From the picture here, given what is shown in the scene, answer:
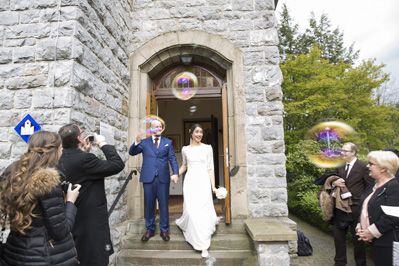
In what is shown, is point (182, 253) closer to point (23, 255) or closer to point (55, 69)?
point (23, 255)

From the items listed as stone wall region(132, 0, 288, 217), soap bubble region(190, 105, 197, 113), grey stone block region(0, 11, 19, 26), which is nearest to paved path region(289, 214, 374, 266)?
stone wall region(132, 0, 288, 217)

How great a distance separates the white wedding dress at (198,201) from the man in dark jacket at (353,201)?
2.01 meters

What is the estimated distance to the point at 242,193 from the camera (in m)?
4.78

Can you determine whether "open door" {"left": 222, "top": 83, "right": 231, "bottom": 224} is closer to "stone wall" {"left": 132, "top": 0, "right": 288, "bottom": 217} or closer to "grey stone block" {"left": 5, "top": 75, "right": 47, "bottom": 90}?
"stone wall" {"left": 132, "top": 0, "right": 288, "bottom": 217}

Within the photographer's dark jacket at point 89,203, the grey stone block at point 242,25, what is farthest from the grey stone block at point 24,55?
the grey stone block at point 242,25

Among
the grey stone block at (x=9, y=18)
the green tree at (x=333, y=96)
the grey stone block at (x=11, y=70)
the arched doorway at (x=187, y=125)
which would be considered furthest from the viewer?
the green tree at (x=333, y=96)

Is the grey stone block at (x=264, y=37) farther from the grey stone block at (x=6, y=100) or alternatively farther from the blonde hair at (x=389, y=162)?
the grey stone block at (x=6, y=100)

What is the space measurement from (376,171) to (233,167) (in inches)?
100

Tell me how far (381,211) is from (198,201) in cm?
252

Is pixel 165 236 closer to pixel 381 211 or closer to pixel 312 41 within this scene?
pixel 381 211

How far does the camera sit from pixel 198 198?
4227 mm

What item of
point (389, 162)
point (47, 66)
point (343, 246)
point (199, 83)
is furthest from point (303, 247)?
point (47, 66)

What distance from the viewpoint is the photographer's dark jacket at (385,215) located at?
2.44 metres

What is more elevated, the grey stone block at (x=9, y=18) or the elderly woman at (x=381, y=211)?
the grey stone block at (x=9, y=18)
